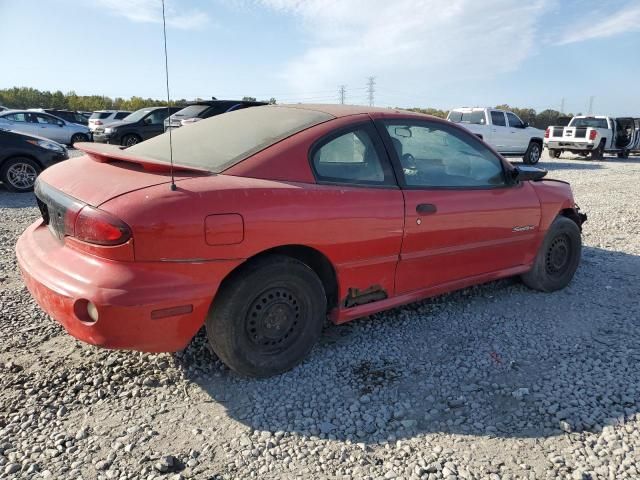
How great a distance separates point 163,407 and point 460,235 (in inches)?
88.0

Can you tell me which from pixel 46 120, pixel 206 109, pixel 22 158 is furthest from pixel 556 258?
pixel 46 120

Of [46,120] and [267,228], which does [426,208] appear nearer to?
[267,228]

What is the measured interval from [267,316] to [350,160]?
1093mm

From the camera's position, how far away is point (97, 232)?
2289 millimetres

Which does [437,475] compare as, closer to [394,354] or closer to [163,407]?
[394,354]

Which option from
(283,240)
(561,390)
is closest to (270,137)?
(283,240)

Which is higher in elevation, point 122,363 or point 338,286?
point 338,286

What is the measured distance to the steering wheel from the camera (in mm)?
3252

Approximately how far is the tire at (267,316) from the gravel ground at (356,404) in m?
0.14

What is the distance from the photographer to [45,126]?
1827cm

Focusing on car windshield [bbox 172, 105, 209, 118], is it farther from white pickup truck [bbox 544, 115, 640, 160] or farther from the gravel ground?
white pickup truck [bbox 544, 115, 640, 160]

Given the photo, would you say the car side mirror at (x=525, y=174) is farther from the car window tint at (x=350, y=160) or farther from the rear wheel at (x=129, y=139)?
the rear wheel at (x=129, y=139)

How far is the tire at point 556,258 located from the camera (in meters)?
4.20

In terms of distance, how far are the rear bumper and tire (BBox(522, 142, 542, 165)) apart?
53.3 feet
